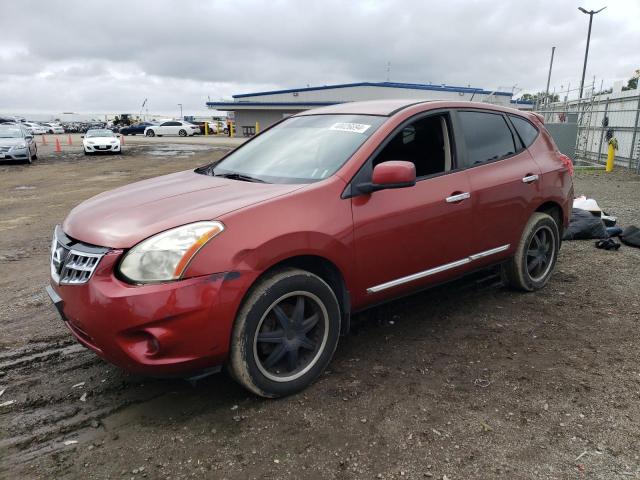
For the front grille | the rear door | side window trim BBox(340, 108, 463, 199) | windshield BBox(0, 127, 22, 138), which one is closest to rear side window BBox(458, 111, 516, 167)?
the rear door

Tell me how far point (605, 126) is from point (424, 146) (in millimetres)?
16056

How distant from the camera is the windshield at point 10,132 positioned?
19438mm

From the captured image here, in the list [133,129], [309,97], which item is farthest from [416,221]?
[133,129]

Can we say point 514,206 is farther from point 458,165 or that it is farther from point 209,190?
point 209,190

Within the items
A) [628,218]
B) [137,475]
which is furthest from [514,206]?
[628,218]

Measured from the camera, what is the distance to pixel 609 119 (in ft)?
55.5

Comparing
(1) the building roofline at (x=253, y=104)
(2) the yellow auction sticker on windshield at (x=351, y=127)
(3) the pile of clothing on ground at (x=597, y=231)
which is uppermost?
(1) the building roofline at (x=253, y=104)

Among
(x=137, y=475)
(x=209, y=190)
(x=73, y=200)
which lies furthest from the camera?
(x=73, y=200)

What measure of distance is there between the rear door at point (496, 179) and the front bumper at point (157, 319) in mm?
2223

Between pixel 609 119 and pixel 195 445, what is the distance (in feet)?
59.9

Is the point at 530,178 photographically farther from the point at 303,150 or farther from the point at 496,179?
the point at 303,150

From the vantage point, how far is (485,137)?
428 cm

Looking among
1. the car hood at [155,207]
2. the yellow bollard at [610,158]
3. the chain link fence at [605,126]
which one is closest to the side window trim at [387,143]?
the car hood at [155,207]

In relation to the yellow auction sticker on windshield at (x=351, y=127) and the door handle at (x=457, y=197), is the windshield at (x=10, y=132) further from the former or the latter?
the door handle at (x=457, y=197)
